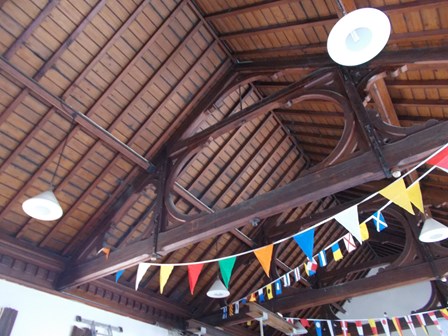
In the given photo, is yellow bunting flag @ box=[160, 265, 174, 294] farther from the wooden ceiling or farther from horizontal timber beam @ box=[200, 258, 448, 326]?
horizontal timber beam @ box=[200, 258, 448, 326]

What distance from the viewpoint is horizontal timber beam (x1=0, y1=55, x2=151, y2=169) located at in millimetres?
3901

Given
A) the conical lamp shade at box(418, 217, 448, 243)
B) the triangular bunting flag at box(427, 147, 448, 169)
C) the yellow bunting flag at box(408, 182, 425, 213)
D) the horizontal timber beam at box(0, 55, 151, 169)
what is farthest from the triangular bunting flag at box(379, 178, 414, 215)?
the horizontal timber beam at box(0, 55, 151, 169)

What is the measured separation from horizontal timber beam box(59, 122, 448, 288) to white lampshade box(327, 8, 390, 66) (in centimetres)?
104

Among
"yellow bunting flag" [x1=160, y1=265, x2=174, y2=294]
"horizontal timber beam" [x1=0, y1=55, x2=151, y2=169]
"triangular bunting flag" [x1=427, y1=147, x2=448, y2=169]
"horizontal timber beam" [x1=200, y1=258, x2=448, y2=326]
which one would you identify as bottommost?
"yellow bunting flag" [x1=160, y1=265, x2=174, y2=294]

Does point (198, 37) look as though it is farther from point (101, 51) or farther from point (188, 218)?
point (188, 218)

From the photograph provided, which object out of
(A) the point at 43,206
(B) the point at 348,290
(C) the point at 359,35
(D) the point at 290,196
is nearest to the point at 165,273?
(A) the point at 43,206

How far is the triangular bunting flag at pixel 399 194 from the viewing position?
11.5ft

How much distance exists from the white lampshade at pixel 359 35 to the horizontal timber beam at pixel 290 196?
3.40 ft

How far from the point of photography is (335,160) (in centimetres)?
349

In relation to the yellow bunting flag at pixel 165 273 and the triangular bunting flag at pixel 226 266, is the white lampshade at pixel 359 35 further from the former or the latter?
the yellow bunting flag at pixel 165 273

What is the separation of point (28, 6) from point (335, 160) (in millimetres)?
3511

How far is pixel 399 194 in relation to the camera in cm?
351

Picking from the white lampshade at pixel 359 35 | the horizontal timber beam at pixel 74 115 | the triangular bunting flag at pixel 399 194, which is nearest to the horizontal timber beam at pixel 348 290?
the triangular bunting flag at pixel 399 194

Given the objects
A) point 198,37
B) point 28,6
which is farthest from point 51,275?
point 198,37
